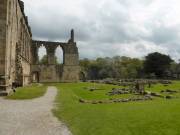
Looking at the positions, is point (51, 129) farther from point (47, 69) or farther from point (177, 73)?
point (177, 73)

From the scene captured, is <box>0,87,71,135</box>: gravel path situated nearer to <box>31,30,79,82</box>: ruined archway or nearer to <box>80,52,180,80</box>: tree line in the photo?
<box>31,30,79,82</box>: ruined archway

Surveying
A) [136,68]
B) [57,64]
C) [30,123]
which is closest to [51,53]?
[57,64]

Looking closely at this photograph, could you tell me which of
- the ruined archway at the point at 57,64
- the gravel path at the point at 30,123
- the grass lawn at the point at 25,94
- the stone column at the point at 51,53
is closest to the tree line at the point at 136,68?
the ruined archway at the point at 57,64

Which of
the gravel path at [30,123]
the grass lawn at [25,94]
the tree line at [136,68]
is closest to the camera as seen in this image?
the gravel path at [30,123]

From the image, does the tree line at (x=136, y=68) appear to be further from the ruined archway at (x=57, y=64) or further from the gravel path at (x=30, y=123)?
the gravel path at (x=30, y=123)

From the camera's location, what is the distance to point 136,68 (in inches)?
3612

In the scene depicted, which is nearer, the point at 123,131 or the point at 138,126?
the point at 123,131

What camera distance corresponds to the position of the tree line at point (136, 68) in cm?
7600

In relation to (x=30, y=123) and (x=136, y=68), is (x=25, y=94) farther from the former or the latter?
(x=136, y=68)

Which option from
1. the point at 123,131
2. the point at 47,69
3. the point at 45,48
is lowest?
the point at 123,131

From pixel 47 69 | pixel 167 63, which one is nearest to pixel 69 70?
pixel 47 69

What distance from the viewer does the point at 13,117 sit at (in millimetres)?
10258

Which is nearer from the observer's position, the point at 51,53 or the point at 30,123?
the point at 30,123

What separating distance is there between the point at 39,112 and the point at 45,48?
42.2 m
